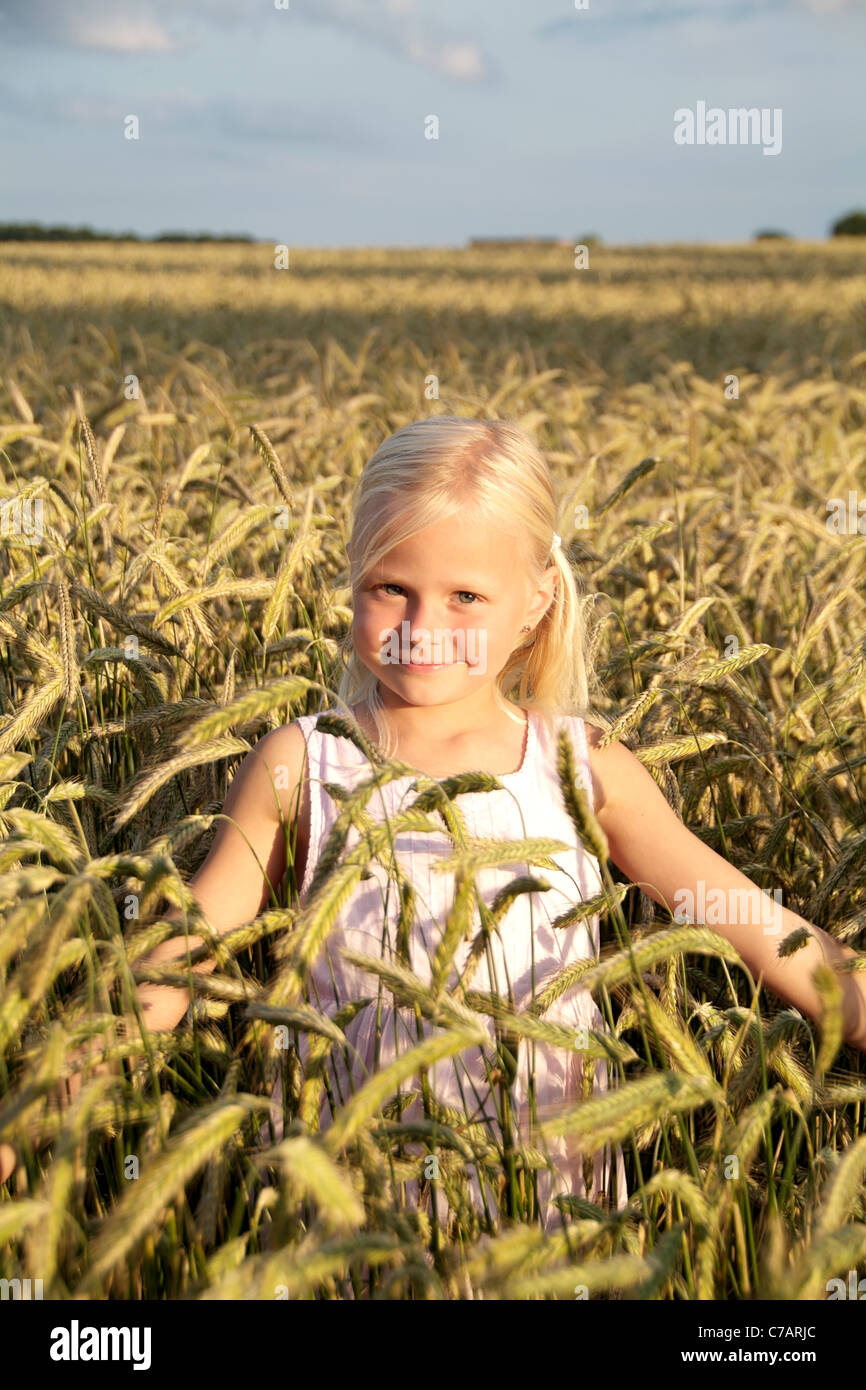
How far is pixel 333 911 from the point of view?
1.39 meters

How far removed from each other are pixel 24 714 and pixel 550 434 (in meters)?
4.98

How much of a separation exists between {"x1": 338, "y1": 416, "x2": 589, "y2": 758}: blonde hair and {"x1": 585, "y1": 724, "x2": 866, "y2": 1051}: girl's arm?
16 centimetres

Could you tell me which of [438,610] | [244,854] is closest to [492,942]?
[244,854]

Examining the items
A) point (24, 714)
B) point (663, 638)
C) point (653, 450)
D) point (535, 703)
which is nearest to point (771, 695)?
point (663, 638)

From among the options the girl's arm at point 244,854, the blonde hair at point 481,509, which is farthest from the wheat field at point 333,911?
the blonde hair at point 481,509

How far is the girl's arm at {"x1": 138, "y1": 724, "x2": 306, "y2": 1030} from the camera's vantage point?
1.74 m

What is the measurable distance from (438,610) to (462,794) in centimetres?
31

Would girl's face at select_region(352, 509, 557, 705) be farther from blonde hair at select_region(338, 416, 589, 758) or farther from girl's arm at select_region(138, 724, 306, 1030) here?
girl's arm at select_region(138, 724, 306, 1030)

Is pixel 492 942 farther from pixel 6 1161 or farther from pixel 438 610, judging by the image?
pixel 6 1161

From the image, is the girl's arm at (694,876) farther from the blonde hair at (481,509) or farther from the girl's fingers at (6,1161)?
the girl's fingers at (6,1161)

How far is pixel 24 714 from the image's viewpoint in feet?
6.71

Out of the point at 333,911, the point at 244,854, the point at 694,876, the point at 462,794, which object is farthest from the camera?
the point at 694,876
